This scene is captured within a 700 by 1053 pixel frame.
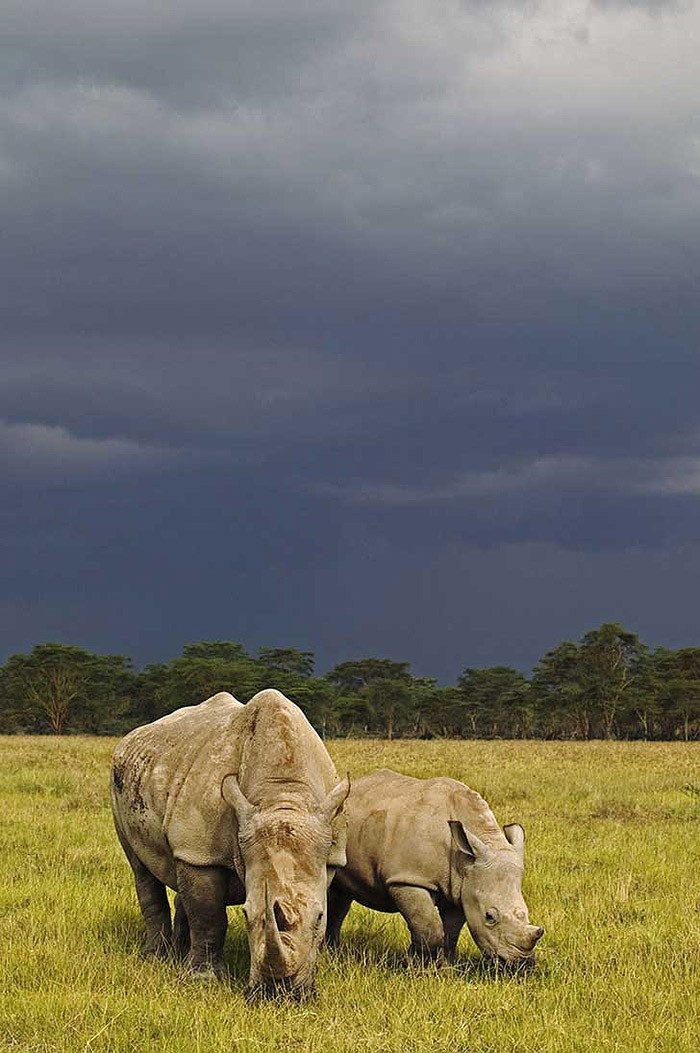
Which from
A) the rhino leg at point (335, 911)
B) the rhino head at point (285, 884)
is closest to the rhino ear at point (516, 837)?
the rhino leg at point (335, 911)

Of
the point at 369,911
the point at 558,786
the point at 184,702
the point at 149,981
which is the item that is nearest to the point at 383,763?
the point at 558,786

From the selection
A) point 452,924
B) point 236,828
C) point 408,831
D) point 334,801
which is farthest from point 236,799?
point 452,924

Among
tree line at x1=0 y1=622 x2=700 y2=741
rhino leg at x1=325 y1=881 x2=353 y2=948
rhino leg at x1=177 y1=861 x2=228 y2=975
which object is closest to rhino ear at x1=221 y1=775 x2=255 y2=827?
rhino leg at x1=177 y1=861 x2=228 y2=975

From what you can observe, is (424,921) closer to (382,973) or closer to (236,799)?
(382,973)

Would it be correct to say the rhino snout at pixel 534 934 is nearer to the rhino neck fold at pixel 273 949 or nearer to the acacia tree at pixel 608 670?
the rhino neck fold at pixel 273 949

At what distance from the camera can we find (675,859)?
1512 cm

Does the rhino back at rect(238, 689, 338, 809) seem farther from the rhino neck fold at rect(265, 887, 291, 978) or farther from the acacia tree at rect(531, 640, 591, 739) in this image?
the acacia tree at rect(531, 640, 591, 739)

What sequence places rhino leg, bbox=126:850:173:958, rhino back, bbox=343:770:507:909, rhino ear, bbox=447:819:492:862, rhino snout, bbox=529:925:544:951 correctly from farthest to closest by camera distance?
1. rhino leg, bbox=126:850:173:958
2. rhino back, bbox=343:770:507:909
3. rhino ear, bbox=447:819:492:862
4. rhino snout, bbox=529:925:544:951

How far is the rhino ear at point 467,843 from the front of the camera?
29.6 feet

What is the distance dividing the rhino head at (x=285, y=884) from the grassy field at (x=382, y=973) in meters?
0.31

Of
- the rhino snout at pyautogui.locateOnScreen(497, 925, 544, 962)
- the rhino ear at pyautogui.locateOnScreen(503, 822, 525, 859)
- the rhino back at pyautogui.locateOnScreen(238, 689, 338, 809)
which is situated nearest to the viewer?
the rhino back at pyautogui.locateOnScreen(238, 689, 338, 809)

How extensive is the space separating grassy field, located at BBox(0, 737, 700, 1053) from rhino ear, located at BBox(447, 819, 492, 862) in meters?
0.86

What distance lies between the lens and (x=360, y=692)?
308 ft

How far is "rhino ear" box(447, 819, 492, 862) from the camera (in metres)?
9.02
